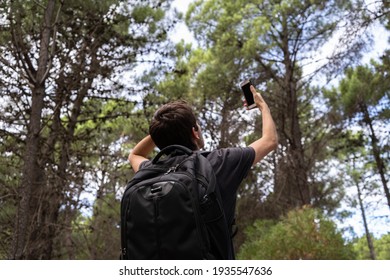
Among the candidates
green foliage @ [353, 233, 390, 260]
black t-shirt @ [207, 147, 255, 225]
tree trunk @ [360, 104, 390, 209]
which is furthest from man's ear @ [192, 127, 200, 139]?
tree trunk @ [360, 104, 390, 209]

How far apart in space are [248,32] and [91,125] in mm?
3656

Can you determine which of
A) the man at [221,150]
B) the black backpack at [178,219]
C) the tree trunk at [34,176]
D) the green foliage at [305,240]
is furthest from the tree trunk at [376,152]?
the black backpack at [178,219]

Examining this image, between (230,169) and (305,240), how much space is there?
489 cm

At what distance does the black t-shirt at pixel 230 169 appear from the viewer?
1.29 metres

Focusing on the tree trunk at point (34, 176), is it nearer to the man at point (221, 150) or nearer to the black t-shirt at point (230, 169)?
the man at point (221, 150)

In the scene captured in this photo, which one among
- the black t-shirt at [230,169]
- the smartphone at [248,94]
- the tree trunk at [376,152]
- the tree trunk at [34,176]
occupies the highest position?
the tree trunk at [376,152]

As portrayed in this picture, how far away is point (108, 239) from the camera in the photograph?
923cm

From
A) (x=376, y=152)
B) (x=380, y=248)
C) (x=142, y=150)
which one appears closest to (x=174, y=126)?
(x=142, y=150)

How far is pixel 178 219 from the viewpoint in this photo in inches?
48.0

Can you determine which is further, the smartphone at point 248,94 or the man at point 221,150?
the smartphone at point 248,94

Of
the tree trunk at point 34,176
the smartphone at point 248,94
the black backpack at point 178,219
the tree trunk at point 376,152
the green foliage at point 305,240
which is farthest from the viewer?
the tree trunk at point 376,152

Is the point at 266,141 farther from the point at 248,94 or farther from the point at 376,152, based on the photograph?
the point at 376,152

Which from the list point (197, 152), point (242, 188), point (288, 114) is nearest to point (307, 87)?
point (288, 114)
